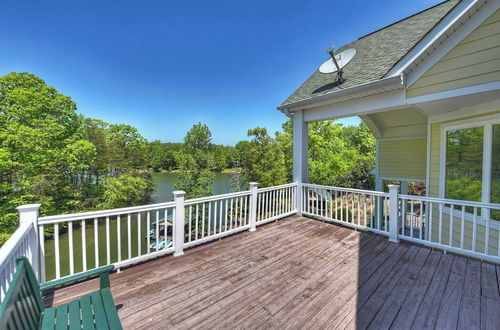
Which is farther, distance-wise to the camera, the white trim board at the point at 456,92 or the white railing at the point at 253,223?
the white trim board at the point at 456,92

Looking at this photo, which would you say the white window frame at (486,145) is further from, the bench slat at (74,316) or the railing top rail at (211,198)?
the bench slat at (74,316)

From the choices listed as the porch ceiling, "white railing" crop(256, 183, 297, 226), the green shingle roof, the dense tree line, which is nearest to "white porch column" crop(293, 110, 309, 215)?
"white railing" crop(256, 183, 297, 226)

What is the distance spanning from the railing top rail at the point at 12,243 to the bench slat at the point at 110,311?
66 cm

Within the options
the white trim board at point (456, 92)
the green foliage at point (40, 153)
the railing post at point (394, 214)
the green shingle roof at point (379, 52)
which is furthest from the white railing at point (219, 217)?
the green foliage at point (40, 153)

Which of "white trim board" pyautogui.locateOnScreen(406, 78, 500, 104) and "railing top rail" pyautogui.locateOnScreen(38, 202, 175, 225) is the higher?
"white trim board" pyautogui.locateOnScreen(406, 78, 500, 104)

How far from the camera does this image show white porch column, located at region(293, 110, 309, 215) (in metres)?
5.08

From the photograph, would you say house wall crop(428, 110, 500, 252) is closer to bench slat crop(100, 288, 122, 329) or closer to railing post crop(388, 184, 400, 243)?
railing post crop(388, 184, 400, 243)

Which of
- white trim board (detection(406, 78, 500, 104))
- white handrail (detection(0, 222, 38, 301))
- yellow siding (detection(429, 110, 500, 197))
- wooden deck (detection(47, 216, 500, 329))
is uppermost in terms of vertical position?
white trim board (detection(406, 78, 500, 104))

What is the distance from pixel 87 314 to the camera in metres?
1.41

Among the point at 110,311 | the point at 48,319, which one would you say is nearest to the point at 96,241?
the point at 48,319

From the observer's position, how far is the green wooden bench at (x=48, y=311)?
1.09m

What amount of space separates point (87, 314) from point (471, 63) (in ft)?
16.4

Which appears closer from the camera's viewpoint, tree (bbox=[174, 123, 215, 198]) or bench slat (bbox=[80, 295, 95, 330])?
bench slat (bbox=[80, 295, 95, 330])

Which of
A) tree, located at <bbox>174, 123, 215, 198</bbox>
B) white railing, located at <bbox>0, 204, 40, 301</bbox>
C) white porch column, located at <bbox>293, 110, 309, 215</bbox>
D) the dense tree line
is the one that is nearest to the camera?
white railing, located at <bbox>0, 204, 40, 301</bbox>
